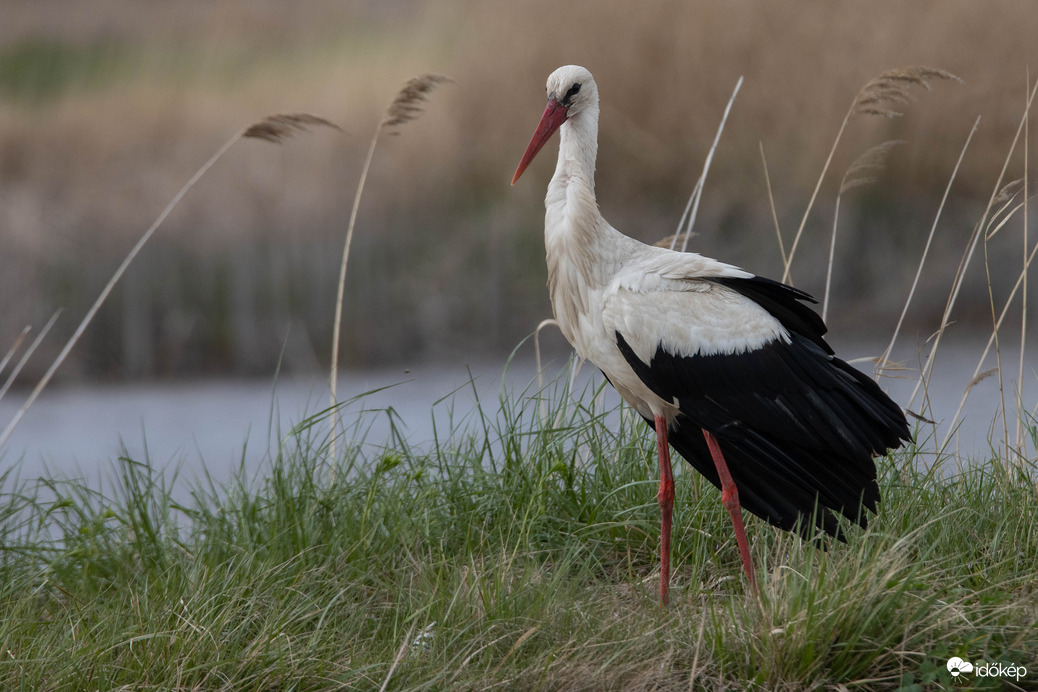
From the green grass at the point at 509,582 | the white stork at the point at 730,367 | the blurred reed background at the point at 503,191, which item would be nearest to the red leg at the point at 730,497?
the white stork at the point at 730,367

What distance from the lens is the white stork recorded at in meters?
2.74

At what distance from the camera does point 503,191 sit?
8.56 meters

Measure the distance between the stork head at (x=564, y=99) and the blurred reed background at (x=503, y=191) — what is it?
4.99 metres

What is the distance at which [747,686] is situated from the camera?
229 cm

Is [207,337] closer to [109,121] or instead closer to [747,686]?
[109,121]

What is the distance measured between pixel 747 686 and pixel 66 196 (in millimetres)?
8328

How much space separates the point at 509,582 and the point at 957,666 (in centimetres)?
108

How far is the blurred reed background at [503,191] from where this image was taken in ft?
26.2

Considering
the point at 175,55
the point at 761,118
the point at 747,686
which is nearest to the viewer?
the point at 747,686

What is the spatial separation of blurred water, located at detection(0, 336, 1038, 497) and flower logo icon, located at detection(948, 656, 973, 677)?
4.06m

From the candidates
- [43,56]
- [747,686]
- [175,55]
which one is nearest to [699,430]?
[747,686]

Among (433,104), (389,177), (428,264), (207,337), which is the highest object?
(433,104)

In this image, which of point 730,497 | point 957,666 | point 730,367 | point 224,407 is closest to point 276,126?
point 730,367

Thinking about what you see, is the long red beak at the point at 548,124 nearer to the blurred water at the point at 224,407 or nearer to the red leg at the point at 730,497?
the red leg at the point at 730,497
